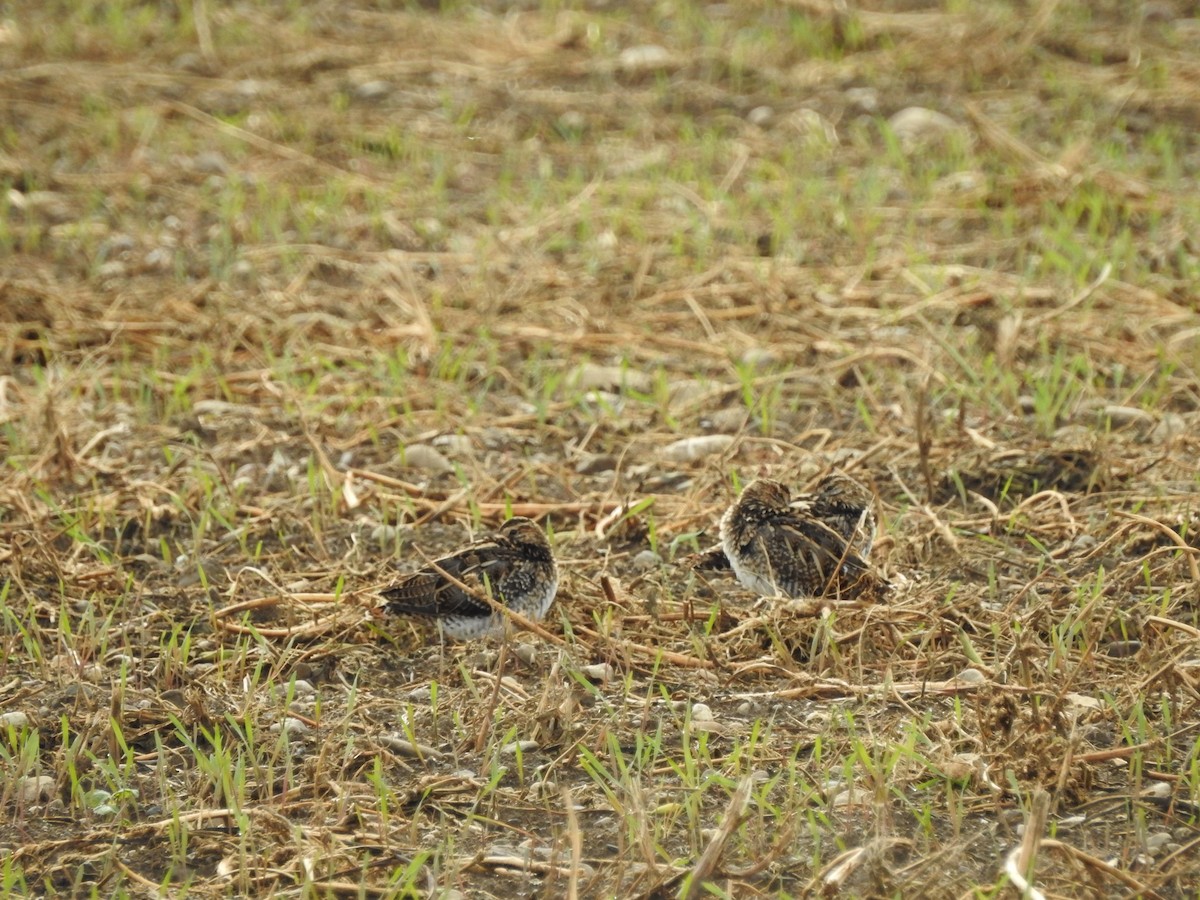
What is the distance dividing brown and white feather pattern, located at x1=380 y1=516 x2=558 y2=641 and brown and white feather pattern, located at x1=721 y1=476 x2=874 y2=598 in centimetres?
52

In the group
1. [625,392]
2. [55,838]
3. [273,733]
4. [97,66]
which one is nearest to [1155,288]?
[625,392]

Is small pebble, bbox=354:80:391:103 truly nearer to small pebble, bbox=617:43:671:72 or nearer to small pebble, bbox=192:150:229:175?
small pebble, bbox=192:150:229:175

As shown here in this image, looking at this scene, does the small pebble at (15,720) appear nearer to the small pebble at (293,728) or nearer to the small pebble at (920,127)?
the small pebble at (293,728)

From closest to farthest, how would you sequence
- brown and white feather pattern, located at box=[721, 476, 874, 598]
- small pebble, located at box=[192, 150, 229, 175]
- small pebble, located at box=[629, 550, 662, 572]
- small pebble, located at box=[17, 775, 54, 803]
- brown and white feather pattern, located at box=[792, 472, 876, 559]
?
small pebble, located at box=[17, 775, 54, 803]
brown and white feather pattern, located at box=[721, 476, 874, 598]
brown and white feather pattern, located at box=[792, 472, 876, 559]
small pebble, located at box=[629, 550, 662, 572]
small pebble, located at box=[192, 150, 229, 175]

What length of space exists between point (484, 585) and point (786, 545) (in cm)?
82

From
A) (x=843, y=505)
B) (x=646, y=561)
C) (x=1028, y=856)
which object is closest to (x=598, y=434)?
(x=646, y=561)

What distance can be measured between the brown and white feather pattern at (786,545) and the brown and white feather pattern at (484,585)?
20.6 inches

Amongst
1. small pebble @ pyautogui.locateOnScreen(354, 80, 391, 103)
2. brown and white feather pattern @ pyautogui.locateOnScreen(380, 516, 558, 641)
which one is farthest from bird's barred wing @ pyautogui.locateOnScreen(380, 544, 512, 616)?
small pebble @ pyautogui.locateOnScreen(354, 80, 391, 103)

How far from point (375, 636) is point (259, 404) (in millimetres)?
1942

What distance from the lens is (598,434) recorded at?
5.72m

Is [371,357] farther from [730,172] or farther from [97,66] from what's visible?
[97,66]

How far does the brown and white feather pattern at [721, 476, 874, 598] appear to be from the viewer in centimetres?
427

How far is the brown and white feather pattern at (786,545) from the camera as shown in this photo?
4.27 m

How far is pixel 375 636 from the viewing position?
4.34m
